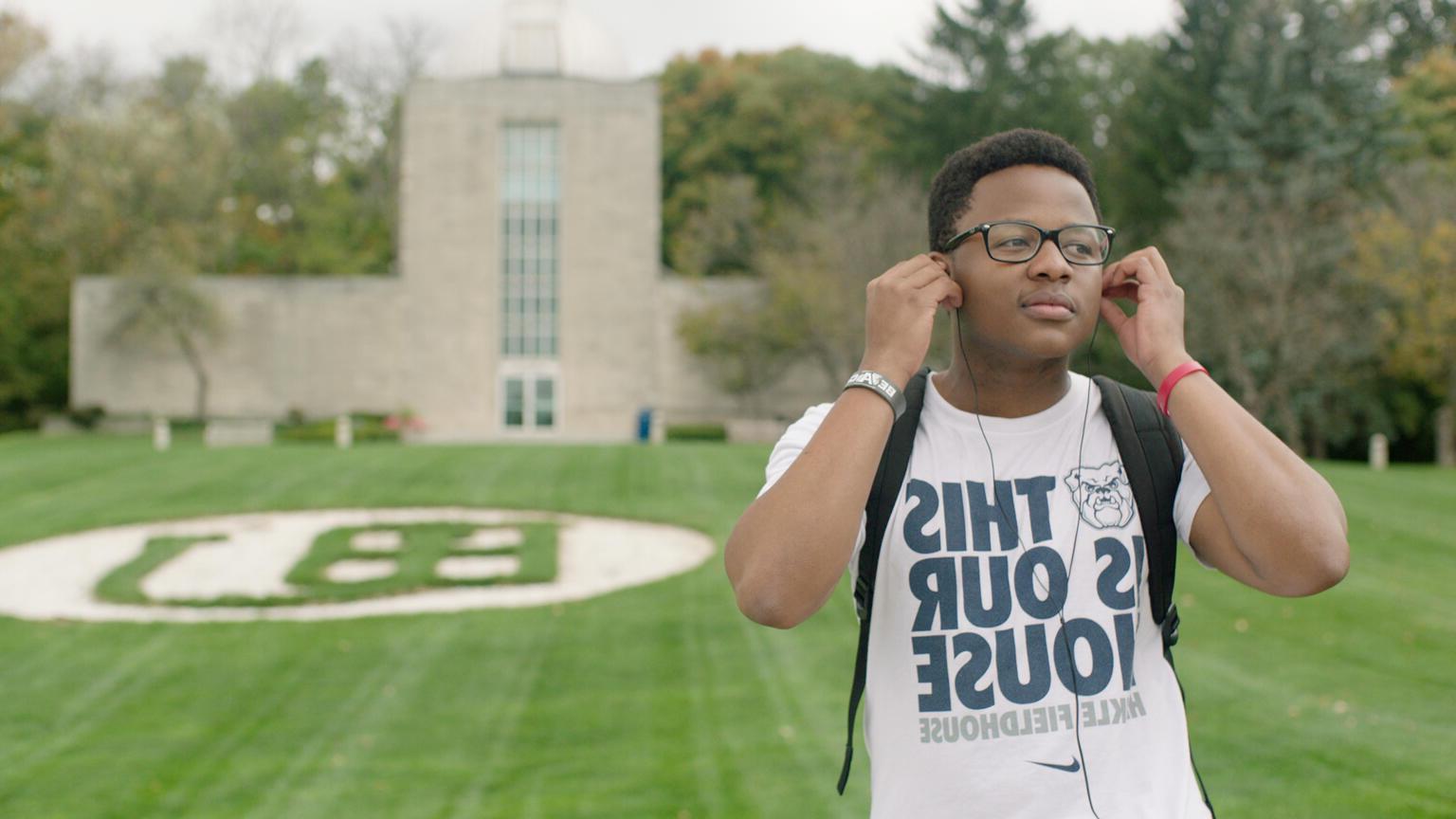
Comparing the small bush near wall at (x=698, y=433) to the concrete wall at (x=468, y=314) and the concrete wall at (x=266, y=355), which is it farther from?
the concrete wall at (x=266, y=355)

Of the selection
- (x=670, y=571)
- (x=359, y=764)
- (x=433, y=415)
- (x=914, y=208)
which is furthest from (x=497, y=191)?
(x=359, y=764)

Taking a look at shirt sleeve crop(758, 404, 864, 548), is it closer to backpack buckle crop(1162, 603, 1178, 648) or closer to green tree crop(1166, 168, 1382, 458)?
backpack buckle crop(1162, 603, 1178, 648)

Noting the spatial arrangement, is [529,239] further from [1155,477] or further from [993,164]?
[1155,477]

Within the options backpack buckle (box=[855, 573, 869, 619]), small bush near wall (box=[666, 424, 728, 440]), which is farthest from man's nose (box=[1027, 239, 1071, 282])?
small bush near wall (box=[666, 424, 728, 440])

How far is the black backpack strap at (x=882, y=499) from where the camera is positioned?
2211 millimetres

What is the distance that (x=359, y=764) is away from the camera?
727cm

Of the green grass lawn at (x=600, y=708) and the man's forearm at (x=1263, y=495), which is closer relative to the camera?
the man's forearm at (x=1263, y=495)

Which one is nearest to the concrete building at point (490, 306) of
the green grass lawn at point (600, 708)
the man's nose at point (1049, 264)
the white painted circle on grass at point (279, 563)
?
the white painted circle on grass at point (279, 563)

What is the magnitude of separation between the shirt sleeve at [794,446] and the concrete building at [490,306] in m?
38.9

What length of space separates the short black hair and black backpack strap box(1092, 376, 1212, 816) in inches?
14.5

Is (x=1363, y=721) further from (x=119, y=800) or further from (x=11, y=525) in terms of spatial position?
(x=11, y=525)

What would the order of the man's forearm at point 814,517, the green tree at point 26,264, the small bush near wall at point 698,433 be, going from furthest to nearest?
the green tree at point 26,264 < the small bush near wall at point 698,433 < the man's forearm at point 814,517

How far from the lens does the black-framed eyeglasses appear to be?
2203mm

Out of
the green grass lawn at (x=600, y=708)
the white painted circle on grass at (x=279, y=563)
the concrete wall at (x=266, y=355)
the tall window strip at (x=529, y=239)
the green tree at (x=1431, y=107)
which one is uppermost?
the green tree at (x=1431, y=107)
